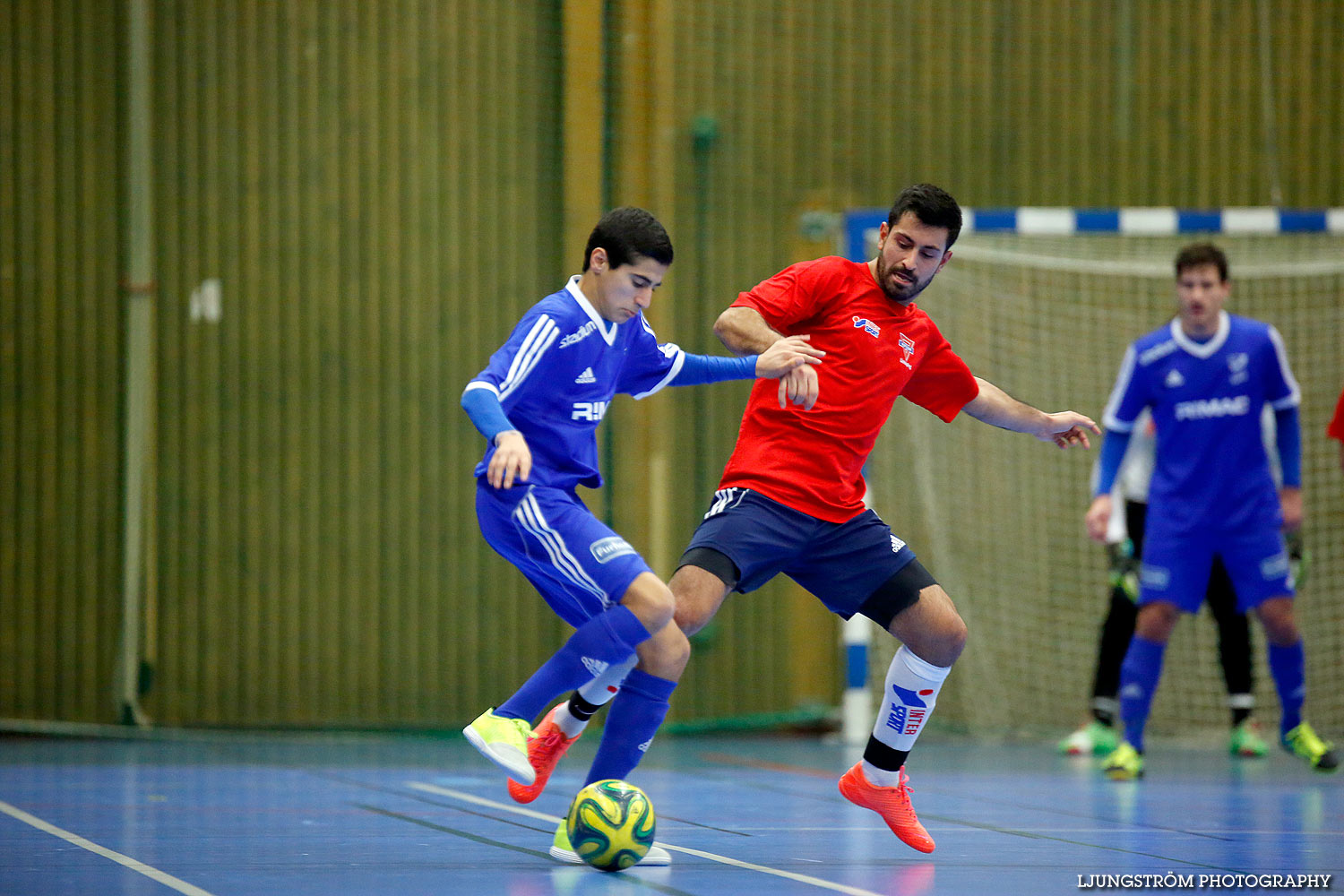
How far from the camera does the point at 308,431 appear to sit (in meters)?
8.44

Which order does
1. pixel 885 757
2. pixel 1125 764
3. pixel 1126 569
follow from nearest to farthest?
pixel 885 757, pixel 1125 764, pixel 1126 569

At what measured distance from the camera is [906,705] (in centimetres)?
450

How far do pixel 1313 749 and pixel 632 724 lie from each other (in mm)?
3914

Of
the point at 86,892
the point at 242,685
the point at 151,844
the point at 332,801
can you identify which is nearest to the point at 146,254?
the point at 242,685

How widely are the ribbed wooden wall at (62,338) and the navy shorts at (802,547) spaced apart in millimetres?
5088

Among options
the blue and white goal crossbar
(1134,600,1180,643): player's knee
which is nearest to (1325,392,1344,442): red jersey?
(1134,600,1180,643): player's knee

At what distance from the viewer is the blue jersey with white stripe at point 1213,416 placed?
6492 mm

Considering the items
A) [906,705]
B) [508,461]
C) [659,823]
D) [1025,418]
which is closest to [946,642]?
[906,705]

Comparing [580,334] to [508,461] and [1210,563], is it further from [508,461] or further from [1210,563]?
[1210,563]

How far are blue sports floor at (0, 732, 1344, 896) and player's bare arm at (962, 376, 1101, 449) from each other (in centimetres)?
129

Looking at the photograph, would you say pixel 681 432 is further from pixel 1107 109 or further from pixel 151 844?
pixel 151 844

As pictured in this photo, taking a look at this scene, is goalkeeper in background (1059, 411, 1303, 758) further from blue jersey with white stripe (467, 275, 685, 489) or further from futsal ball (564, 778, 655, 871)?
futsal ball (564, 778, 655, 871)

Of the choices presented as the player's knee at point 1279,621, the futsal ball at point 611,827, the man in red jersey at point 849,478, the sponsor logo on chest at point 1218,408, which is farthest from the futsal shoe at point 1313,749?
the futsal ball at point 611,827

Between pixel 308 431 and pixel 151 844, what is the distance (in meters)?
4.43
